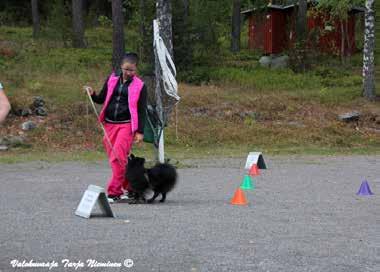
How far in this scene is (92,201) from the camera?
7.79 meters

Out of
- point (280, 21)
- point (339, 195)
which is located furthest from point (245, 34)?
point (339, 195)

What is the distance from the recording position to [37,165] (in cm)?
1489

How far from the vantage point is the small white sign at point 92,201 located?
7.78 meters

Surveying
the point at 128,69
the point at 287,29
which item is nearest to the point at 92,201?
the point at 128,69

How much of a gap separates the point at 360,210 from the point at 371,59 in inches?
629

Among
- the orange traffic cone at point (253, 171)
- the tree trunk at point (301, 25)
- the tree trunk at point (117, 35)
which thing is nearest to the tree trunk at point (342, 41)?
the tree trunk at point (301, 25)

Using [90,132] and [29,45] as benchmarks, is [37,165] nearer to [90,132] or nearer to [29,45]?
[90,132]

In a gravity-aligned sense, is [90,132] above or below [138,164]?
below

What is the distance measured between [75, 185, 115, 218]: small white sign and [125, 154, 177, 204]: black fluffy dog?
3.02ft

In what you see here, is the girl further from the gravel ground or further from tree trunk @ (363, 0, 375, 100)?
tree trunk @ (363, 0, 375, 100)

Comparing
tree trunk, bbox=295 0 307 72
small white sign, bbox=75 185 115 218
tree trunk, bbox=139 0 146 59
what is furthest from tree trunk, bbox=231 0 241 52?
small white sign, bbox=75 185 115 218

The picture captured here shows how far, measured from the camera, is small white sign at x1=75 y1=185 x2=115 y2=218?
7777mm

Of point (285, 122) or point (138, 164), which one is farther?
point (285, 122)

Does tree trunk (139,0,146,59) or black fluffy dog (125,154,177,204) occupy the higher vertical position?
tree trunk (139,0,146,59)
